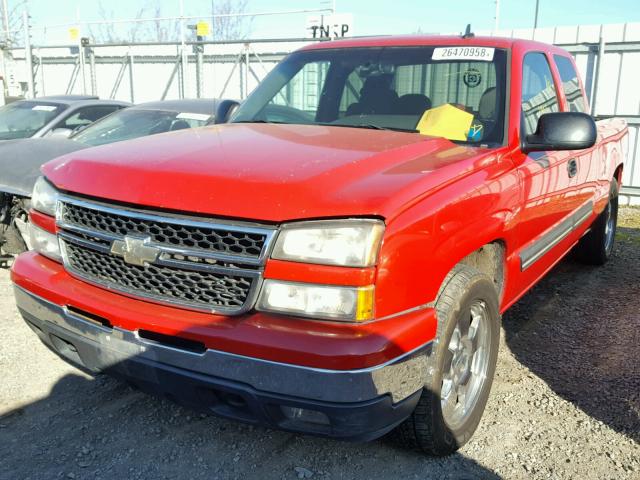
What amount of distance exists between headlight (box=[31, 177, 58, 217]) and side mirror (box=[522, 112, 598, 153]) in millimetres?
2398

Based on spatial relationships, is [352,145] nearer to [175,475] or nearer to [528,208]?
[528,208]

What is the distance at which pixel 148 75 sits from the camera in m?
14.9

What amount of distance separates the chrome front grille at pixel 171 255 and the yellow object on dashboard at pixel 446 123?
147 cm

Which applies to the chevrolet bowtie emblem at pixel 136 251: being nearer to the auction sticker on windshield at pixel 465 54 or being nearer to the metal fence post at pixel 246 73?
the auction sticker on windshield at pixel 465 54

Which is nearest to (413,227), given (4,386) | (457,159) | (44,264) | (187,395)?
(457,159)

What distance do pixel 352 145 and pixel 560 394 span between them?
72.2 inches

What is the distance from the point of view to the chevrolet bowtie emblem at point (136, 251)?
7.39ft

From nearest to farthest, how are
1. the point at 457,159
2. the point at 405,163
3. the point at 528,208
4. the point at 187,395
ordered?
the point at 187,395 < the point at 405,163 < the point at 457,159 < the point at 528,208

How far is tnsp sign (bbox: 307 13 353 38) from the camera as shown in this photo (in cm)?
1098

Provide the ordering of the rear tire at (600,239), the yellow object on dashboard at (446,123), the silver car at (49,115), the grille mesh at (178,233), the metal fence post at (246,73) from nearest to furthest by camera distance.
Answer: the grille mesh at (178,233) < the yellow object on dashboard at (446,123) < the rear tire at (600,239) < the silver car at (49,115) < the metal fence post at (246,73)

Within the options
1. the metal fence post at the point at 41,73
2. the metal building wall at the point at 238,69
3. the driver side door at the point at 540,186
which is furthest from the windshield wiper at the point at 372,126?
the metal fence post at the point at 41,73

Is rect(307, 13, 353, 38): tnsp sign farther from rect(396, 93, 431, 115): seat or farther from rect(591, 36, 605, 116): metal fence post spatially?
rect(396, 93, 431, 115): seat

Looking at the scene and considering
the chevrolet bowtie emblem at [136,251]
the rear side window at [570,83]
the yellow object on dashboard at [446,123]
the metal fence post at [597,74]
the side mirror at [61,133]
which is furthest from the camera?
the metal fence post at [597,74]

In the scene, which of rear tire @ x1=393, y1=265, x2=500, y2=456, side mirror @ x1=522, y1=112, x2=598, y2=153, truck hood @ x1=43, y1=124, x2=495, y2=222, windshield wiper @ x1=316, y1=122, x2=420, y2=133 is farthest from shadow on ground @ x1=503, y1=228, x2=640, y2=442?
windshield wiper @ x1=316, y1=122, x2=420, y2=133
